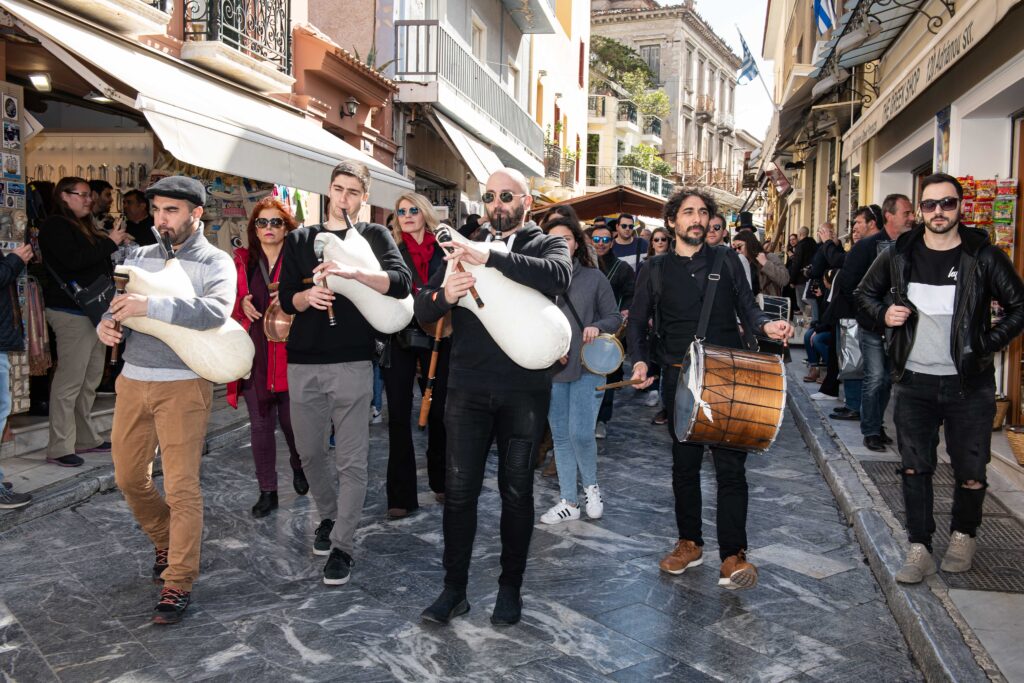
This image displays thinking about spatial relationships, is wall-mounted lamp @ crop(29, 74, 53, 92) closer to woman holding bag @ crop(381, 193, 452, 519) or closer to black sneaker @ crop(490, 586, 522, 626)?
woman holding bag @ crop(381, 193, 452, 519)

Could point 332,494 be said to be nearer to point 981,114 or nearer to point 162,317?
point 162,317

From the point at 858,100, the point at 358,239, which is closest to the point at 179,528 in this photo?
the point at 358,239

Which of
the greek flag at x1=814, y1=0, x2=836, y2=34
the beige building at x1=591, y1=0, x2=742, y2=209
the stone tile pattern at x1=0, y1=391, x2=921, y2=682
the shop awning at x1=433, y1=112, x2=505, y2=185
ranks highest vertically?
the beige building at x1=591, y1=0, x2=742, y2=209

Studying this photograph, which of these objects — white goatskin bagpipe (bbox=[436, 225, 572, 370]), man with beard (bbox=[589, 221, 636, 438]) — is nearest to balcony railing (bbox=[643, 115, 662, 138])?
man with beard (bbox=[589, 221, 636, 438])

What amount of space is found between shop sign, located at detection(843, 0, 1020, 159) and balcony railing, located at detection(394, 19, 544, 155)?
7.25 meters

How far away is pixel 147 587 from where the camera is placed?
4.53m

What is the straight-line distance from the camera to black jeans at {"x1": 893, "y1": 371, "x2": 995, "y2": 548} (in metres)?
4.52

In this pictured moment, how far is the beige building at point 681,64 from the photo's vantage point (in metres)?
53.8

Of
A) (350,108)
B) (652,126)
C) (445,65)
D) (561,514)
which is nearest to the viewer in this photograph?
(561,514)

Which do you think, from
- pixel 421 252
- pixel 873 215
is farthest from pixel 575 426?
pixel 873 215

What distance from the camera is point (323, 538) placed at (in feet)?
16.5

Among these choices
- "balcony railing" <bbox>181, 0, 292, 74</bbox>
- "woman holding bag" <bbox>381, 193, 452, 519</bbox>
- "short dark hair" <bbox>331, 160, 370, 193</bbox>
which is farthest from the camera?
"balcony railing" <bbox>181, 0, 292, 74</bbox>

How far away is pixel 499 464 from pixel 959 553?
2.37 metres

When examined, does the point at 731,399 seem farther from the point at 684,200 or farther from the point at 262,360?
the point at 262,360
